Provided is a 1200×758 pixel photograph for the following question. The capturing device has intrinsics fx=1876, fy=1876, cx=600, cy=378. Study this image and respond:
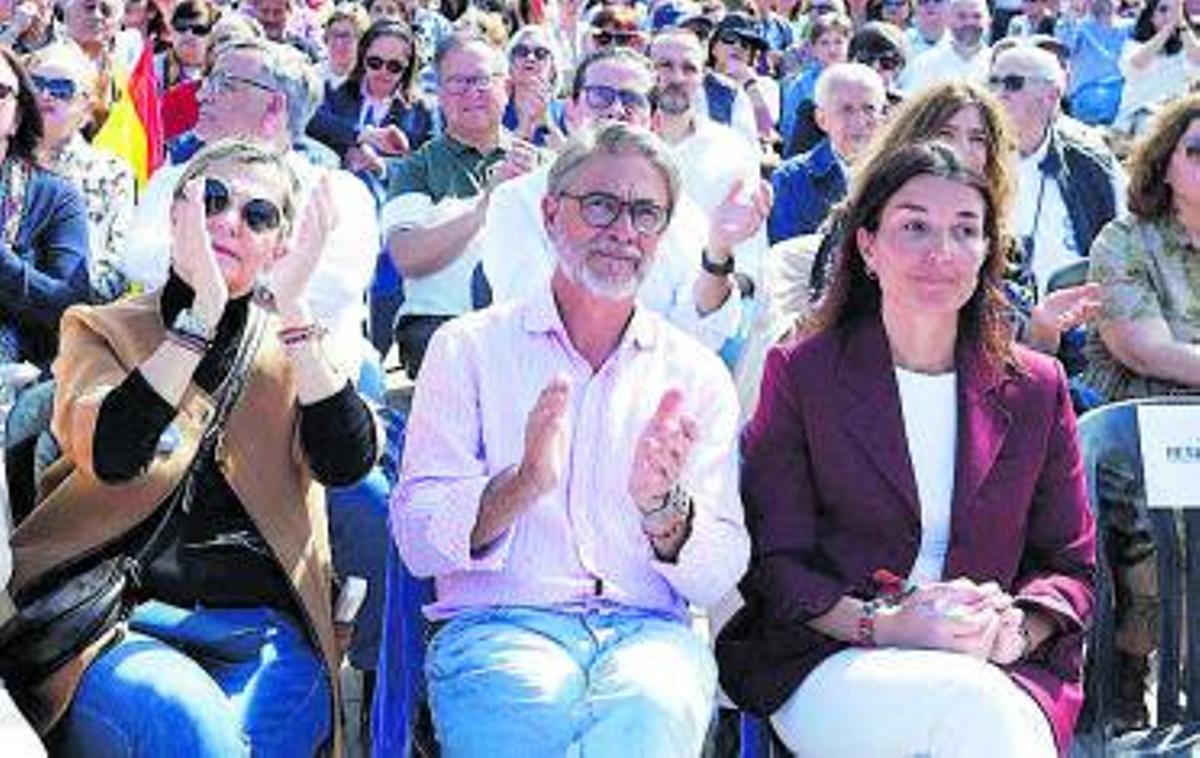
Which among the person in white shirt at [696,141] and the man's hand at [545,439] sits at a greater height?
the person in white shirt at [696,141]

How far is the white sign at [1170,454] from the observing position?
3562mm

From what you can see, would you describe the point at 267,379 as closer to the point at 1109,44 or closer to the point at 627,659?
the point at 627,659

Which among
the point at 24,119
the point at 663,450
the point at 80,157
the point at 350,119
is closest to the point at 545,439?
the point at 663,450

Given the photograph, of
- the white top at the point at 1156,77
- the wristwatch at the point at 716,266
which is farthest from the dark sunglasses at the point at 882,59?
the wristwatch at the point at 716,266

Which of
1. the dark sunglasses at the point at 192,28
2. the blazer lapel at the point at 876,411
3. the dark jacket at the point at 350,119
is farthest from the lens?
the dark sunglasses at the point at 192,28

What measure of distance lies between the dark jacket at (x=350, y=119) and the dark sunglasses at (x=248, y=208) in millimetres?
4121

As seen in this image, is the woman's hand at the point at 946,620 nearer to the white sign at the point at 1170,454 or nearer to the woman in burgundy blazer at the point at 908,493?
the woman in burgundy blazer at the point at 908,493

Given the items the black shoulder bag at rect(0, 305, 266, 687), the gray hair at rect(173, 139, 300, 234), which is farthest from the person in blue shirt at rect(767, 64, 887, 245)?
the black shoulder bag at rect(0, 305, 266, 687)

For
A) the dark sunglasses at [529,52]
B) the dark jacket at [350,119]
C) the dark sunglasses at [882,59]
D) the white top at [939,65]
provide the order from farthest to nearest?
1. the white top at [939,65]
2. the dark sunglasses at [882,59]
3. the dark jacket at [350,119]
4. the dark sunglasses at [529,52]

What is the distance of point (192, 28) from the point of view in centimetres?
918

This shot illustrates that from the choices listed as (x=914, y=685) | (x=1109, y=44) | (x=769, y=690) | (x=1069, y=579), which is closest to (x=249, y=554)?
(x=769, y=690)

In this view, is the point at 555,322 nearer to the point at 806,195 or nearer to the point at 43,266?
the point at 43,266

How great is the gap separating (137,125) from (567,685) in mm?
4614

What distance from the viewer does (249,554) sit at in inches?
128
